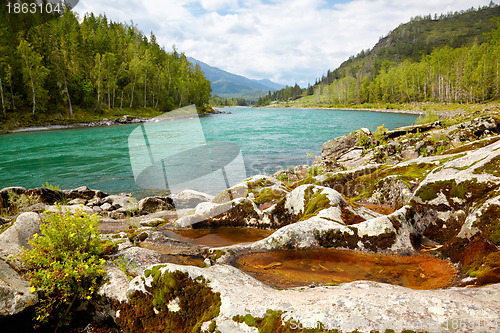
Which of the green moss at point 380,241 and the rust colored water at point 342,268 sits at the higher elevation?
the green moss at point 380,241

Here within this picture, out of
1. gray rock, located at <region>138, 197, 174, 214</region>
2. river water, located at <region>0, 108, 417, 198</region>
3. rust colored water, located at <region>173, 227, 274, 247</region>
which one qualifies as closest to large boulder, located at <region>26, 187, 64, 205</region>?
river water, located at <region>0, 108, 417, 198</region>

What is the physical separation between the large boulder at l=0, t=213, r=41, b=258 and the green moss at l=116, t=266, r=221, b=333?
3.05m

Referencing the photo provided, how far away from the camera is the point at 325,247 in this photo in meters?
6.06

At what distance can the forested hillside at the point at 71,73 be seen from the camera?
2368 inches

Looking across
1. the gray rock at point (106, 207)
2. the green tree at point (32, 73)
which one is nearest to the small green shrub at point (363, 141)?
the gray rock at point (106, 207)

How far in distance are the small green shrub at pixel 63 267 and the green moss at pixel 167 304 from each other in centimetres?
71

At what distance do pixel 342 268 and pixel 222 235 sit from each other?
3925mm

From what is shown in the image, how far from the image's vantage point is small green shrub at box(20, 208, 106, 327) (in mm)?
3906

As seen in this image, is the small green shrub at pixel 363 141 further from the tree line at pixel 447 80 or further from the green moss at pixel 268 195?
the tree line at pixel 447 80

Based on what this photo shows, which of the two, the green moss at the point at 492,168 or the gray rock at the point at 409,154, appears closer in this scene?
the green moss at the point at 492,168

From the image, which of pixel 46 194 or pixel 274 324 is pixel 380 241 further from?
pixel 46 194

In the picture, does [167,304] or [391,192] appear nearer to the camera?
Result: [167,304]

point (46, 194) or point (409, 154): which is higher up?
point (409, 154)

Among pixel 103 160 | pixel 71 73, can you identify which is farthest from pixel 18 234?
pixel 71 73
